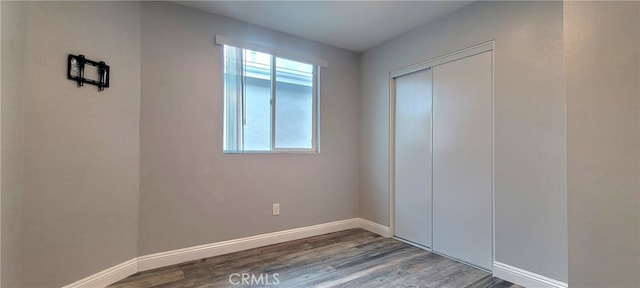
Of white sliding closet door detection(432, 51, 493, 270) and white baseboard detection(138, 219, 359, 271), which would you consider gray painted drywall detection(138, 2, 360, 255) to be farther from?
white sliding closet door detection(432, 51, 493, 270)

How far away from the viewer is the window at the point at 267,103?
274 cm

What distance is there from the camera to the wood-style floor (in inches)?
82.9

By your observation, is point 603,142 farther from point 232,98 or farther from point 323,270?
point 232,98

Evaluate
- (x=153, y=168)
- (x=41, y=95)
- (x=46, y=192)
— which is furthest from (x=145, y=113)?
(x=46, y=192)

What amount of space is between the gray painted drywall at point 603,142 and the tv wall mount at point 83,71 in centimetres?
280

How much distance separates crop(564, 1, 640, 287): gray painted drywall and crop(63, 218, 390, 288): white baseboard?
2.26 metres

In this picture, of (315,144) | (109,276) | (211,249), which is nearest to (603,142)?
(315,144)

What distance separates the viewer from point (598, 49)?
3.64 feet

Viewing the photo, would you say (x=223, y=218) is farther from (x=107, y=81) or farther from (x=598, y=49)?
(x=598, y=49)

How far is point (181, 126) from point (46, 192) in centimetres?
100

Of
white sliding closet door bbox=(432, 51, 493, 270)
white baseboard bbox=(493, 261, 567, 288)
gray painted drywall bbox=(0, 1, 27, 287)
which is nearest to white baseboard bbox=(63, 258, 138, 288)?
gray painted drywall bbox=(0, 1, 27, 287)

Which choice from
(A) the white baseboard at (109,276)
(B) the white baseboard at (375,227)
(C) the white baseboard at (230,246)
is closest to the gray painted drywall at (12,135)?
(A) the white baseboard at (109,276)

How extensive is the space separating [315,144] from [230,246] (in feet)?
4.81

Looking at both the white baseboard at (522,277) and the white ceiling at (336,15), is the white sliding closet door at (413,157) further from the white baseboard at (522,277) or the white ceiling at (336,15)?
the white baseboard at (522,277)
